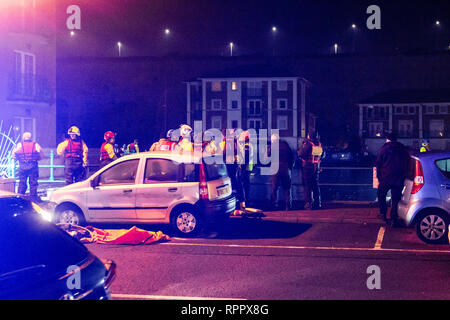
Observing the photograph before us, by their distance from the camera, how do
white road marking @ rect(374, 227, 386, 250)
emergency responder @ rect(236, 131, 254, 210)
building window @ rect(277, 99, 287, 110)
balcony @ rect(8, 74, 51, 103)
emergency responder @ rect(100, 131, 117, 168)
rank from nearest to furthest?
white road marking @ rect(374, 227, 386, 250) → emergency responder @ rect(236, 131, 254, 210) → emergency responder @ rect(100, 131, 117, 168) → balcony @ rect(8, 74, 51, 103) → building window @ rect(277, 99, 287, 110)

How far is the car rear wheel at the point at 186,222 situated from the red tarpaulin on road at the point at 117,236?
18.3 inches

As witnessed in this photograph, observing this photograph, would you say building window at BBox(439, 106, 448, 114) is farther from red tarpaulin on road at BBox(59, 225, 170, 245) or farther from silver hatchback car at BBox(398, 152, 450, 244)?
red tarpaulin on road at BBox(59, 225, 170, 245)

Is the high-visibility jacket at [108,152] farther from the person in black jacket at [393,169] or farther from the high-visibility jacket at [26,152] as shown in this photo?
the person in black jacket at [393,169]

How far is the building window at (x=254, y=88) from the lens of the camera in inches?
3060

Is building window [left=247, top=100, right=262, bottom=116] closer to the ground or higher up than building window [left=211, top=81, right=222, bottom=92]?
closer to the ground

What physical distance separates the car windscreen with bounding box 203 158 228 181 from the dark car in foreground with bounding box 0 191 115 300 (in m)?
7.18

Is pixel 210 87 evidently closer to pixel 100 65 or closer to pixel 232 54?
pixel 232 54

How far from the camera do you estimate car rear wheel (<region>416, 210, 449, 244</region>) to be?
10.2m

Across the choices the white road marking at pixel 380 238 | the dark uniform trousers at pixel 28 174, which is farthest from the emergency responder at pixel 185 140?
the dark uniform trousers at pixel 28 174

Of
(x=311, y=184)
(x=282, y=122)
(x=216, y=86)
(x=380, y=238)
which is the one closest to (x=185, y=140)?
(x=311, y=184)

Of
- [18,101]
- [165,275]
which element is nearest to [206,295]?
[165,275]

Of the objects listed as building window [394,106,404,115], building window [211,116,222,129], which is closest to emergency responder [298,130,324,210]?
building window [211,116,222,129]

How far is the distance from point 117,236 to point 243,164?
15.3 ft

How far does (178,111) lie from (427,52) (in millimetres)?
33143
